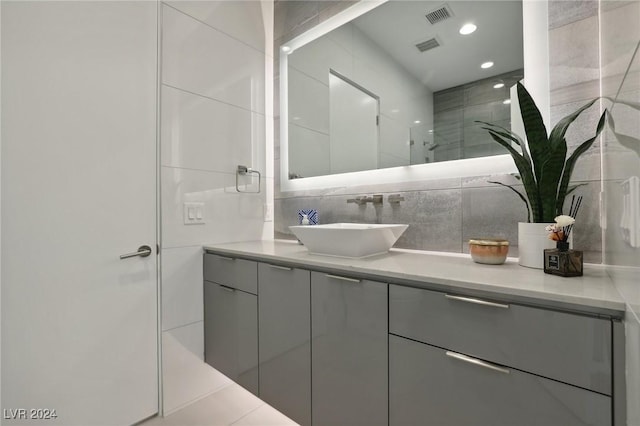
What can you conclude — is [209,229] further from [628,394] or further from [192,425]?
[628,394]

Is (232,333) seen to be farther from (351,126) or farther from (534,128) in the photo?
(534,128)

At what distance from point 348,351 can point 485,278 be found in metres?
0.58

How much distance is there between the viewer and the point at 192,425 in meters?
1.56

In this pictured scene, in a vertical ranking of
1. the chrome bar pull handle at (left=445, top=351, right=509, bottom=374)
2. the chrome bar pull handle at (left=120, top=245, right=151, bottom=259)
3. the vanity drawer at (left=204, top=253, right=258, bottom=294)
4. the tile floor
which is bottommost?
the tile floor

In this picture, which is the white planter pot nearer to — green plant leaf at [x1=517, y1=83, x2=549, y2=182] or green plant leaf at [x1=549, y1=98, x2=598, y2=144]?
green plant leaf at [x1=517, y1=83, x2=549, y2=182]

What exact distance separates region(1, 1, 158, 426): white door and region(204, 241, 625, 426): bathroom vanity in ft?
1.85

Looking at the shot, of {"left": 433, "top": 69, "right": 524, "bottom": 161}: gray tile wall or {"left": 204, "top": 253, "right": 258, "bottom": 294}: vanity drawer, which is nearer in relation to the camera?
{"left": 433, "top": 69, "right": 524, "bottom": 161}: gray tile wall

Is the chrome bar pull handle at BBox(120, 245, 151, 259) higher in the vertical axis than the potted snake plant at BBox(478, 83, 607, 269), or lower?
lower

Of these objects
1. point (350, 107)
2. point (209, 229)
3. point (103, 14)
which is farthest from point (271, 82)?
point (209, 229)

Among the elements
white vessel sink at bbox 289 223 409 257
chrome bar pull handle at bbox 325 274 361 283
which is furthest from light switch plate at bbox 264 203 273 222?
chrome bar pull handle at bbox 325 274 361 283

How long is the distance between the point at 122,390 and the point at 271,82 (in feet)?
7.37

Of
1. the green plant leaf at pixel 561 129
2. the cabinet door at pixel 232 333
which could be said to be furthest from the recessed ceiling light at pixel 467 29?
the cabinet door at pixel 232 333

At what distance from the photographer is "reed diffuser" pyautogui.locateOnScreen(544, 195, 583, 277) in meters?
0.89

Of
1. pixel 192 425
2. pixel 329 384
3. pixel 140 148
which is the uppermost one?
pixel 140 148
